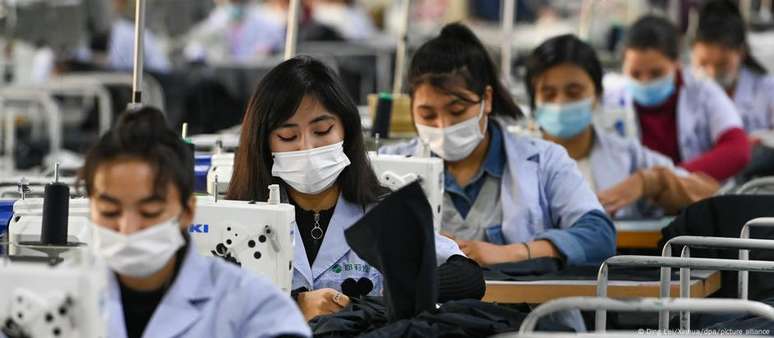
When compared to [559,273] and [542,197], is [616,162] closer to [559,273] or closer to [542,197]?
[542,197]

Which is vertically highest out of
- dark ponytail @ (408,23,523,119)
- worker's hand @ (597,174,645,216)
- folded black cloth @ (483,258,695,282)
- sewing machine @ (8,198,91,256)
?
dark ponytail @ (408,23,523,119)

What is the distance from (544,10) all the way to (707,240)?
11330mm

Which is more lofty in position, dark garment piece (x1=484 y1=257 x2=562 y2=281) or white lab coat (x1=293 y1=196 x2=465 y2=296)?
white lab coat (x1=293 y1=196 x2=465 y2=296)

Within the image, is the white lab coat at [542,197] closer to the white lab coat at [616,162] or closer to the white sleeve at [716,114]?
the white lab coat at [616,162]

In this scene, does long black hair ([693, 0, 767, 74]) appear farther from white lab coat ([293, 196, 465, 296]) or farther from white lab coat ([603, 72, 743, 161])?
white lab coat ([293, 196, 465, 296])

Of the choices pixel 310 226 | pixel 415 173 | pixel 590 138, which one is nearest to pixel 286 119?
pixel 310 226

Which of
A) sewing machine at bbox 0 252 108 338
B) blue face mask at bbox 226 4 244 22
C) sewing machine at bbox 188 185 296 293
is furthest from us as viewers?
blue face mask at bbox 226 4 244 22

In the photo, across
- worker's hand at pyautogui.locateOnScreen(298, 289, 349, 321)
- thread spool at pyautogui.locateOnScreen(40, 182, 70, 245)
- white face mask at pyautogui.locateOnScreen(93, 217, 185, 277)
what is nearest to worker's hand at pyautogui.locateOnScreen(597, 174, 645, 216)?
worker's hand at pyautogui.locateOnScreen(298, 289, 349, 321)

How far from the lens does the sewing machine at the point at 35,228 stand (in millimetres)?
3234

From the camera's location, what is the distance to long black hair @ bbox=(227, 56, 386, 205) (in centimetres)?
376

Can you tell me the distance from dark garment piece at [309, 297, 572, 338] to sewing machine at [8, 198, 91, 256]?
54cm

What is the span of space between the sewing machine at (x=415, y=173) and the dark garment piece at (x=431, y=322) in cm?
64

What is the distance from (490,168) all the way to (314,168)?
3.38 ft

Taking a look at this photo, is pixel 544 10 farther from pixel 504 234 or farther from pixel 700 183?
pixel 504 234
